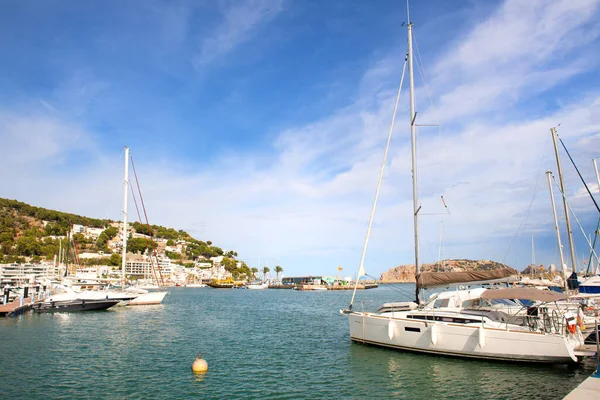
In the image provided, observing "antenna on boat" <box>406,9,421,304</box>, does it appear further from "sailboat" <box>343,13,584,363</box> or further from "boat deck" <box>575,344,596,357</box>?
"boat deck" <box>575,344,596,357</box>

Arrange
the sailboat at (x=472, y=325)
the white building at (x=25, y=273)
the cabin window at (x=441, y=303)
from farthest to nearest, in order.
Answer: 1. the white building at (x=25, y=273)
2. the cabin window at (x=441, y=303)
3. the sailboat at (x=472, y=325)

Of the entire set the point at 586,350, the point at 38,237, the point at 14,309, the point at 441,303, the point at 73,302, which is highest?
the point at 38,237

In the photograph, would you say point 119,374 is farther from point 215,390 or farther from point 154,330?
point 154,330

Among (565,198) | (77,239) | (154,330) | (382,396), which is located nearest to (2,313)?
(154,330)

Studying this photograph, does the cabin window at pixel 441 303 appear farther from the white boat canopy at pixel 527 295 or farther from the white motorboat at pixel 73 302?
the white motorboat at pixel 73 302

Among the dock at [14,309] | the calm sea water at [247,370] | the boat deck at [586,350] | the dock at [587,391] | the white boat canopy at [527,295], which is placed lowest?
the calm sea water at [247,370]

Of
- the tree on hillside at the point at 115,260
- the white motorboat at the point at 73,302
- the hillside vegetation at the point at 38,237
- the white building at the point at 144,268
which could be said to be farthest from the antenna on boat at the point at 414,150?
the white building at the point at 144,268

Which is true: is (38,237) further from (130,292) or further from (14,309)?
(14,309)

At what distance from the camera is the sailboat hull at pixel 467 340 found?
16375 millimetres

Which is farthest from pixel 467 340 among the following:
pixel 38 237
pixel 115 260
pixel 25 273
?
pixel 38 237

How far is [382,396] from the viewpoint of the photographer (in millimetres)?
14094

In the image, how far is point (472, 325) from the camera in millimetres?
18016

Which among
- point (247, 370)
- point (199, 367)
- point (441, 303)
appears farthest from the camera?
point (441, 303)

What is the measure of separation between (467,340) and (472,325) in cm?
71
